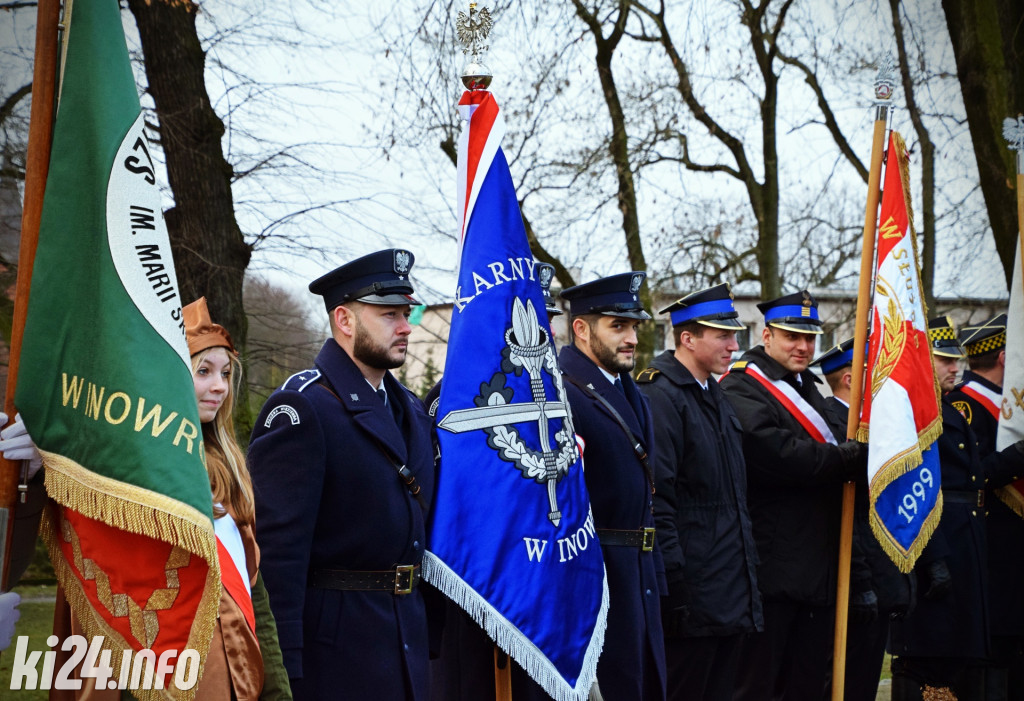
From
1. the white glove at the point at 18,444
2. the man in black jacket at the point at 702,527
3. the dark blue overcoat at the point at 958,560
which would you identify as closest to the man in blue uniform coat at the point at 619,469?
the man in black jacket at the point at 702,527

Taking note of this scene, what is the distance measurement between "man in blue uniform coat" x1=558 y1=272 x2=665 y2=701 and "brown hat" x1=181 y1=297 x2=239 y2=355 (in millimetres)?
1868

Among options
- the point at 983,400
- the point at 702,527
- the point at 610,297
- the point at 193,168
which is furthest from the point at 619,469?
the point at 193,168

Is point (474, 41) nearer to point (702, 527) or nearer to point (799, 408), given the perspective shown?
point (702, 527)

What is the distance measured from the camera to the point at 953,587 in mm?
6062

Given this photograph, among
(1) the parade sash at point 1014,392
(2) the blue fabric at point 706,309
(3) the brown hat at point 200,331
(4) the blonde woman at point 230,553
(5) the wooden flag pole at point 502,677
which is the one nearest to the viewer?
(4) the blonde woman at point 230,553

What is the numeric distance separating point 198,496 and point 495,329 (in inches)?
70.7

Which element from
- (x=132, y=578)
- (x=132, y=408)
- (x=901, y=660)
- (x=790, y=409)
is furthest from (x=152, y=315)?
(x=901, y=660)

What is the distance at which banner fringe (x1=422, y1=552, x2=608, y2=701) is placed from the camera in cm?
376

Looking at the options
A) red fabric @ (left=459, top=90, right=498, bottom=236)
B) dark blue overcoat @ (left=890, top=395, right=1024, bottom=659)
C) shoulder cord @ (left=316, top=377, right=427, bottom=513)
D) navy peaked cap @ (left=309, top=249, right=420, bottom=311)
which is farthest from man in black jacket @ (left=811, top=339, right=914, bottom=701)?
navy peaked cap @ (left=309, top=249, right=420, bottom=311)

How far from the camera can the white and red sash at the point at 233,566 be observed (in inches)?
111

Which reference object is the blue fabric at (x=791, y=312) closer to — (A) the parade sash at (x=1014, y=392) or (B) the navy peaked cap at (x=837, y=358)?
(B) the navy peaked cap at (x=837, y=358)

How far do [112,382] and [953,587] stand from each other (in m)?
5.26

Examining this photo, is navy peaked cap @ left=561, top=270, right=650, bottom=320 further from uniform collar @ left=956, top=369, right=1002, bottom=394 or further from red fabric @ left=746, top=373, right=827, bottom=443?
uniform collar @ left=956, top=369, right=1002, bottom=394

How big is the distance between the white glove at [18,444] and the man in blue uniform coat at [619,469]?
8.48 feet
